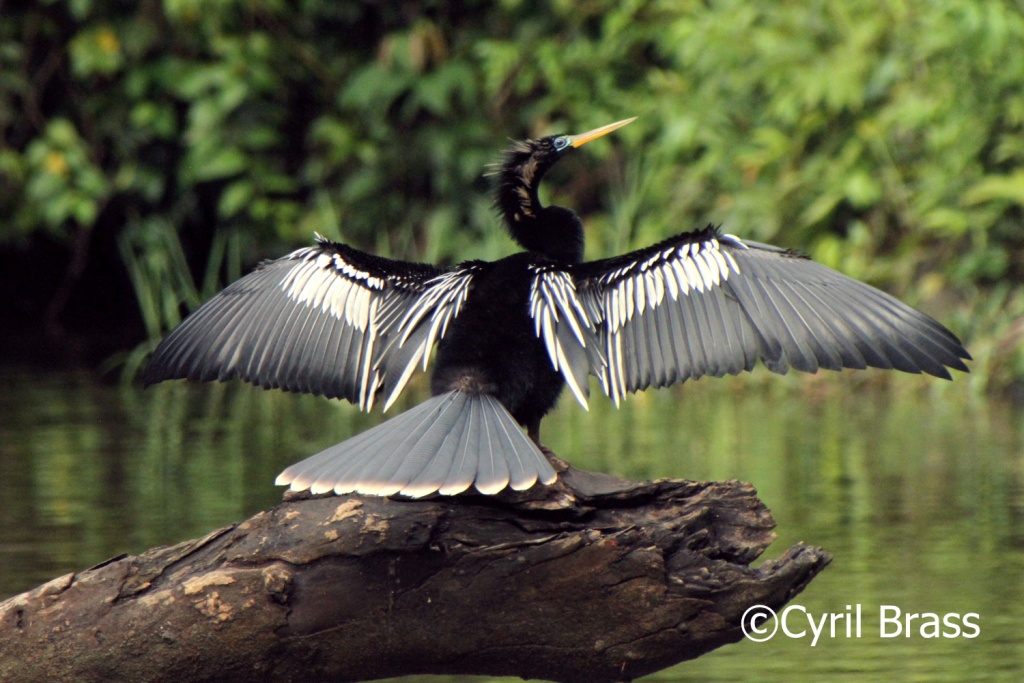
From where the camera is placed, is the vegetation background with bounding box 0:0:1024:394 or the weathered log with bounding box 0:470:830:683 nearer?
the weathered log with bounding box 0:470:830:683

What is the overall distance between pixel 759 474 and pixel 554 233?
191cm

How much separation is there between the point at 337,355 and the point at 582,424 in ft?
11.0

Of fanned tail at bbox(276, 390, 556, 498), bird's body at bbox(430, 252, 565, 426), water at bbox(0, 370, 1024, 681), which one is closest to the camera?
fanned tail at bbox(276, 390, 556, 498)

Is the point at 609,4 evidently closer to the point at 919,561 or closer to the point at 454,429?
the point at 919,561

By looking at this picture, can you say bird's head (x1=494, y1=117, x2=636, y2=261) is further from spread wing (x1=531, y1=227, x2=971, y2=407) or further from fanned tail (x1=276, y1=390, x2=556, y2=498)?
fanned tail (x1=276, y1=390, x2=556, y2=498)

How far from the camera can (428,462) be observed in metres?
2.58

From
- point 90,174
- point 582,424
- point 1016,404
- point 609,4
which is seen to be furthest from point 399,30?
point 1016,404

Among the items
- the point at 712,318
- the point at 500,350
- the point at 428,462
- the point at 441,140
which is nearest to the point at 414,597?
the point at 428,462

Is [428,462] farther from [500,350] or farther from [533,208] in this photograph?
[533,208]

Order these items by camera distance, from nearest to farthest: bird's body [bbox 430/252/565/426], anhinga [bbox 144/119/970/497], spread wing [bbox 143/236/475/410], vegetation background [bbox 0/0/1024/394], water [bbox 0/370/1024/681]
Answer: anhinga [bbox 144/119/970/497], bird's body [bbox 430/252/565/426], spread wing [bbox 143/236/475/410], water [bbox 0/370/1024/681], vegetation background [bbox 0/0/1024/394]

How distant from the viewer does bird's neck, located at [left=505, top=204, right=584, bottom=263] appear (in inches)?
139

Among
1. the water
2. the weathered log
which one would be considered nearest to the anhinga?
the weathered log

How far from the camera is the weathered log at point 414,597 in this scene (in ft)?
8.46

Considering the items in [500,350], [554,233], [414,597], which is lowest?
[414,597]
